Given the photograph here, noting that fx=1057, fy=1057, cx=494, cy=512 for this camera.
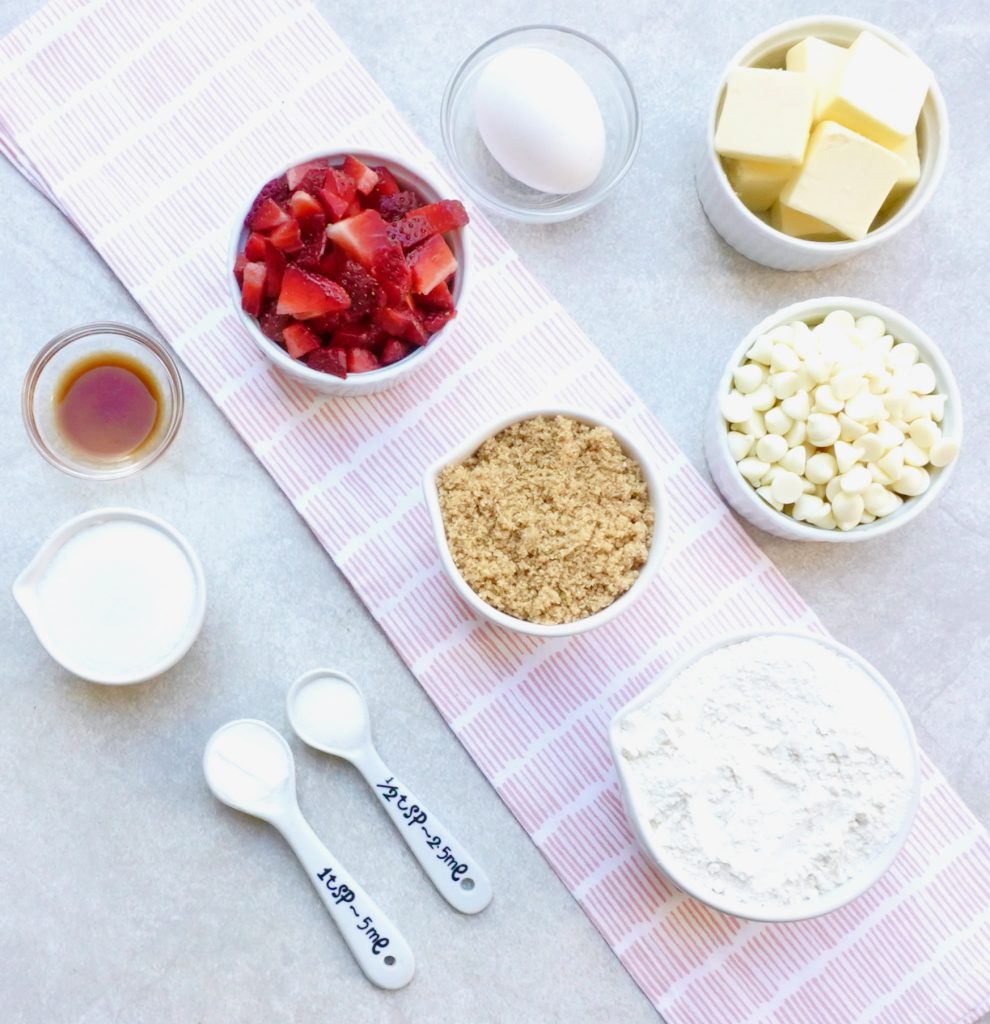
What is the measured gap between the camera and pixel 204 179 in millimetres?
1624

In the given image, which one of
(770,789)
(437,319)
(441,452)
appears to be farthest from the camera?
(441,452)

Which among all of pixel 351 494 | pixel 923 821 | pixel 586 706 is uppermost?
pixel 351 494

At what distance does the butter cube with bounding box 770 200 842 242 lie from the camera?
1.54 m

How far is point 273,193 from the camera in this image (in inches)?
58.5

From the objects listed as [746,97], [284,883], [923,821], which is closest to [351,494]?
[284,883]

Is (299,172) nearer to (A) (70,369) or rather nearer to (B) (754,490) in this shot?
(A) (70,369)

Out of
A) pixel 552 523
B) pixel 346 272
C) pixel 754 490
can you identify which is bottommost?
pixel 754 490

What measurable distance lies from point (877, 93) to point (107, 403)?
1.20m

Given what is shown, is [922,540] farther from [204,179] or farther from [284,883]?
[204,179]

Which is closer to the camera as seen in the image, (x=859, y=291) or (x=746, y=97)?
(x=746, y=97)

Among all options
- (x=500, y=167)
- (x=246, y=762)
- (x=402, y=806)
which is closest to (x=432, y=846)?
(x=402, y=806)

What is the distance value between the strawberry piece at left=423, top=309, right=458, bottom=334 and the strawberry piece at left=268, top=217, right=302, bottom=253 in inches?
7.9

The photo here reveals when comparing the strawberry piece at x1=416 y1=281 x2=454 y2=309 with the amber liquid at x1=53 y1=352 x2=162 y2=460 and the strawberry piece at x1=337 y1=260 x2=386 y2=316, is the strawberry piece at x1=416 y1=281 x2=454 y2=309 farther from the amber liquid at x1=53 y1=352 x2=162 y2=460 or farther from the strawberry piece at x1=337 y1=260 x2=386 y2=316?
the amber liquid at x1=53 y1=352 x2=162 y2=460

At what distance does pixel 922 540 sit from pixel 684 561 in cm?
38
